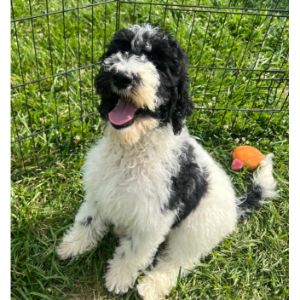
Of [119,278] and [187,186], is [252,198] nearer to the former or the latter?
[187,186]

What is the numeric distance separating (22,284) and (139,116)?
5.70ft

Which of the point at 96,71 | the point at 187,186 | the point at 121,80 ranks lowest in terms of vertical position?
the point at 96,71

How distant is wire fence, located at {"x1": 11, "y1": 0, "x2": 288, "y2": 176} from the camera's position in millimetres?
4211

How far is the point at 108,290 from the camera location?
3338 mm

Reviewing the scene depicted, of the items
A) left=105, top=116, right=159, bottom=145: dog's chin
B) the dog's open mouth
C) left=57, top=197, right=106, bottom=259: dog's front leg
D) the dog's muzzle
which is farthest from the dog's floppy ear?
left=57, top=197, right=106, bottom=259: dog's front leg

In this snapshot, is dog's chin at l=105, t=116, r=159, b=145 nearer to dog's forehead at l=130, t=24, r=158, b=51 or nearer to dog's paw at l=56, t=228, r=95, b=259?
dog's forehead at l=130, t=24, r=158, b=51

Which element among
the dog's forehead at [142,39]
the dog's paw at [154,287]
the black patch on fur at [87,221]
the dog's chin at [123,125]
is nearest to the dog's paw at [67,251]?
the black patch on fur at [87,221]

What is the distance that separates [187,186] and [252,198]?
1.07 m

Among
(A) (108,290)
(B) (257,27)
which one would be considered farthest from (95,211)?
(B) (257,27)

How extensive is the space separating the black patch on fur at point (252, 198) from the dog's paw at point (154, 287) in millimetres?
1001

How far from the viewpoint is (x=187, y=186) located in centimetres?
297

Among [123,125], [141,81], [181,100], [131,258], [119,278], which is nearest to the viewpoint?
[141,81]

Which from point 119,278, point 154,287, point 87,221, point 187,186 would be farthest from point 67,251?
point 187,186

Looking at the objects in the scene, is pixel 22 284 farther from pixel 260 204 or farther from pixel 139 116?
pixel 260 204
